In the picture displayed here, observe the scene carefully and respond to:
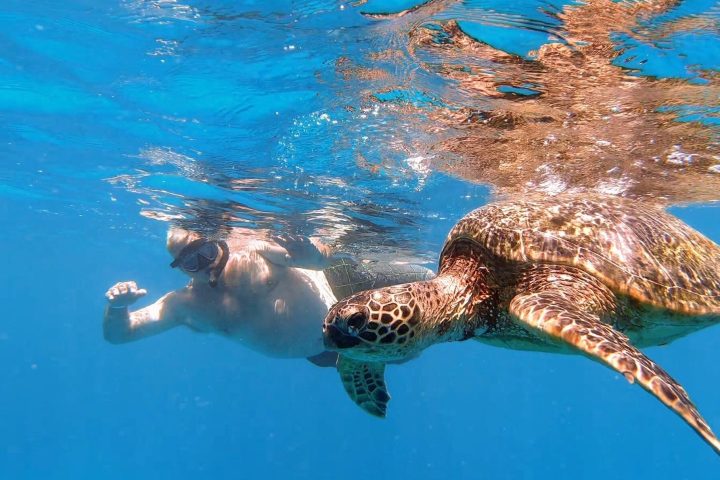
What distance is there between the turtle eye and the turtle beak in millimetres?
89

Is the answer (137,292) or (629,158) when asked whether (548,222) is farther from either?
(137,292)

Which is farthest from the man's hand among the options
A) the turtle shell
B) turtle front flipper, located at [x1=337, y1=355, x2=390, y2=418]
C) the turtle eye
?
the turtle eye

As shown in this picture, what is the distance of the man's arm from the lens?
8438mm

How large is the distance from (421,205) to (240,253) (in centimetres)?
570

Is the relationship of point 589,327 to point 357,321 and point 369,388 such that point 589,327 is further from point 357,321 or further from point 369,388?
point 369,388

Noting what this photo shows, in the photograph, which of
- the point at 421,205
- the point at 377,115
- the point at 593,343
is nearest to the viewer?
the point at 593,343

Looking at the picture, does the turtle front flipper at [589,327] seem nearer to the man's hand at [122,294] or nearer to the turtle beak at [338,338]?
the turtle beak at [338,338]

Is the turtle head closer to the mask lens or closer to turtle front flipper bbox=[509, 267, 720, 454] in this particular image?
turtle front flipper bbox=[509, 267, 720, 454]

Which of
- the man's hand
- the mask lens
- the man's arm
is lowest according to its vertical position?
the man's arm

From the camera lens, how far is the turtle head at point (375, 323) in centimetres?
348

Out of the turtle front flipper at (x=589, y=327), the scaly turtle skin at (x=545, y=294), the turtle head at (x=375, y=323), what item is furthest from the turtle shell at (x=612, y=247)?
the turtle head at (x=375, y=323)

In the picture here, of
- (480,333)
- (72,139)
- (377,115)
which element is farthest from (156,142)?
(480,333)

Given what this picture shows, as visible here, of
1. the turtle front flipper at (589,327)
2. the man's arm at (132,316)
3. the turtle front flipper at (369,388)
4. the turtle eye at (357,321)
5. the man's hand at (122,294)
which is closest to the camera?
the turtle front flipper at (589,327)

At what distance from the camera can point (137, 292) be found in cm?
855
